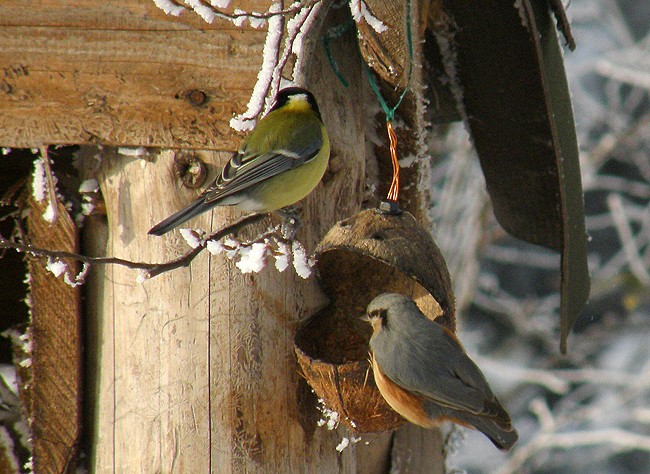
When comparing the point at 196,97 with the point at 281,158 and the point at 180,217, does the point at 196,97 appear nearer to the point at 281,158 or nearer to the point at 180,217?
the point at 281,158

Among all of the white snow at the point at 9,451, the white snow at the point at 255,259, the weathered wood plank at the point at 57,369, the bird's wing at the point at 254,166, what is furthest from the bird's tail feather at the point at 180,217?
the white snow at the point at 9,451

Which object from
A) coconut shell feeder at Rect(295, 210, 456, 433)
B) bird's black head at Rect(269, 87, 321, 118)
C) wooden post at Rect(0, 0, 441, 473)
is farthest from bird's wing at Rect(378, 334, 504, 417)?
bird's black head at Rect(269, 87, 321, 118)

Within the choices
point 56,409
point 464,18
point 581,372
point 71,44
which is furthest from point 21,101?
point 581,372

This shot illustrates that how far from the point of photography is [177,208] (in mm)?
2664

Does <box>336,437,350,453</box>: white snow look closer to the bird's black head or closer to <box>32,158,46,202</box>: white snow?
the bird's black head

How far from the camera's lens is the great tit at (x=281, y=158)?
246 centimetres

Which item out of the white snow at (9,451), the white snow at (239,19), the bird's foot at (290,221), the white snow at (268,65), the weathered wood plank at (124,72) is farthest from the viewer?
the white snow at (9,451)

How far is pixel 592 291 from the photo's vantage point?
7281 mm

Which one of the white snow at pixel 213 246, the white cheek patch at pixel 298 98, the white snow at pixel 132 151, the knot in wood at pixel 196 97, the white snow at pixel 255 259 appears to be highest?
the knot in wood at pixel 196 97

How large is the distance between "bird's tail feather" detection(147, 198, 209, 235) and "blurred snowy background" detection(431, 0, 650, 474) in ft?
13.8

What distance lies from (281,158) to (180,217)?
388 millimetres

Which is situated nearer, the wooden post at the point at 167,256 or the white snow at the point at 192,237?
the white snow at the point at 192,237

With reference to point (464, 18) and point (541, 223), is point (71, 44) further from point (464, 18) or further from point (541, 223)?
point (541, 223)

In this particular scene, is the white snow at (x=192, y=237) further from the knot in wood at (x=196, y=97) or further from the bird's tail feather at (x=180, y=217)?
the knot in wood at (x=196, y=97)
